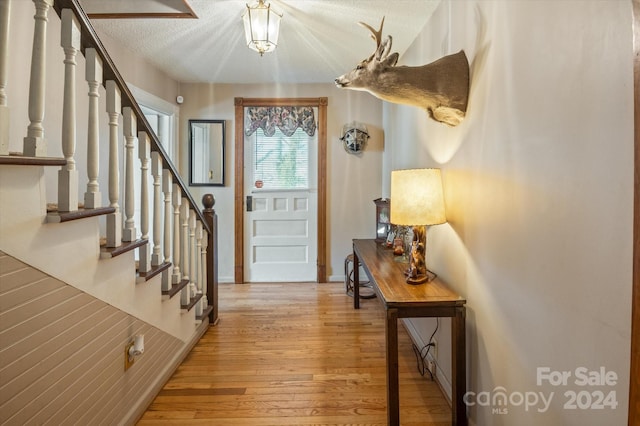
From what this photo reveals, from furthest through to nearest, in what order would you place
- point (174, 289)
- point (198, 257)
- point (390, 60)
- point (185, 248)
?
point (198, 257), point (185, 248), point (174, 289), point (390, 60)

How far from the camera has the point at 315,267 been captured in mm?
4367

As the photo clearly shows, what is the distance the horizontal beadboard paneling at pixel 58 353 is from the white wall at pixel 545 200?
5.17 ft

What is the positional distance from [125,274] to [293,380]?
1138mm

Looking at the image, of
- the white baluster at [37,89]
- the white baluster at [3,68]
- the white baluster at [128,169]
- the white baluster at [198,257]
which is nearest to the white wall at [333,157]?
the white baluster at [198,257]

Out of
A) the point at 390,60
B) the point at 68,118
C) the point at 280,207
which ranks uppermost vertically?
the point at 390,60

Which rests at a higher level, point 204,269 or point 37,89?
point 37,89

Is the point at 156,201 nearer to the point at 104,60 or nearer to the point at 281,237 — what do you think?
the point at 104,60

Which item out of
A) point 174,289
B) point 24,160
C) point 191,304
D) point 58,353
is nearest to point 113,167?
point 24,160

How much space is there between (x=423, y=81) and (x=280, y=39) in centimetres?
157

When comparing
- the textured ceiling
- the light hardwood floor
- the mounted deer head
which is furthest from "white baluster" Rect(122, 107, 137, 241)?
the mounted deer head

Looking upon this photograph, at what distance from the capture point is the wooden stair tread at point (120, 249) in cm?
151

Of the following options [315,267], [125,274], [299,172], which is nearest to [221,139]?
[299,172]

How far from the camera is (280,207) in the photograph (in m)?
4.32

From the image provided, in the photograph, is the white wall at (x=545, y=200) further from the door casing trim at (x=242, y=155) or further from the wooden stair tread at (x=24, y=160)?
the door casing trim at (x=242, y=155)
